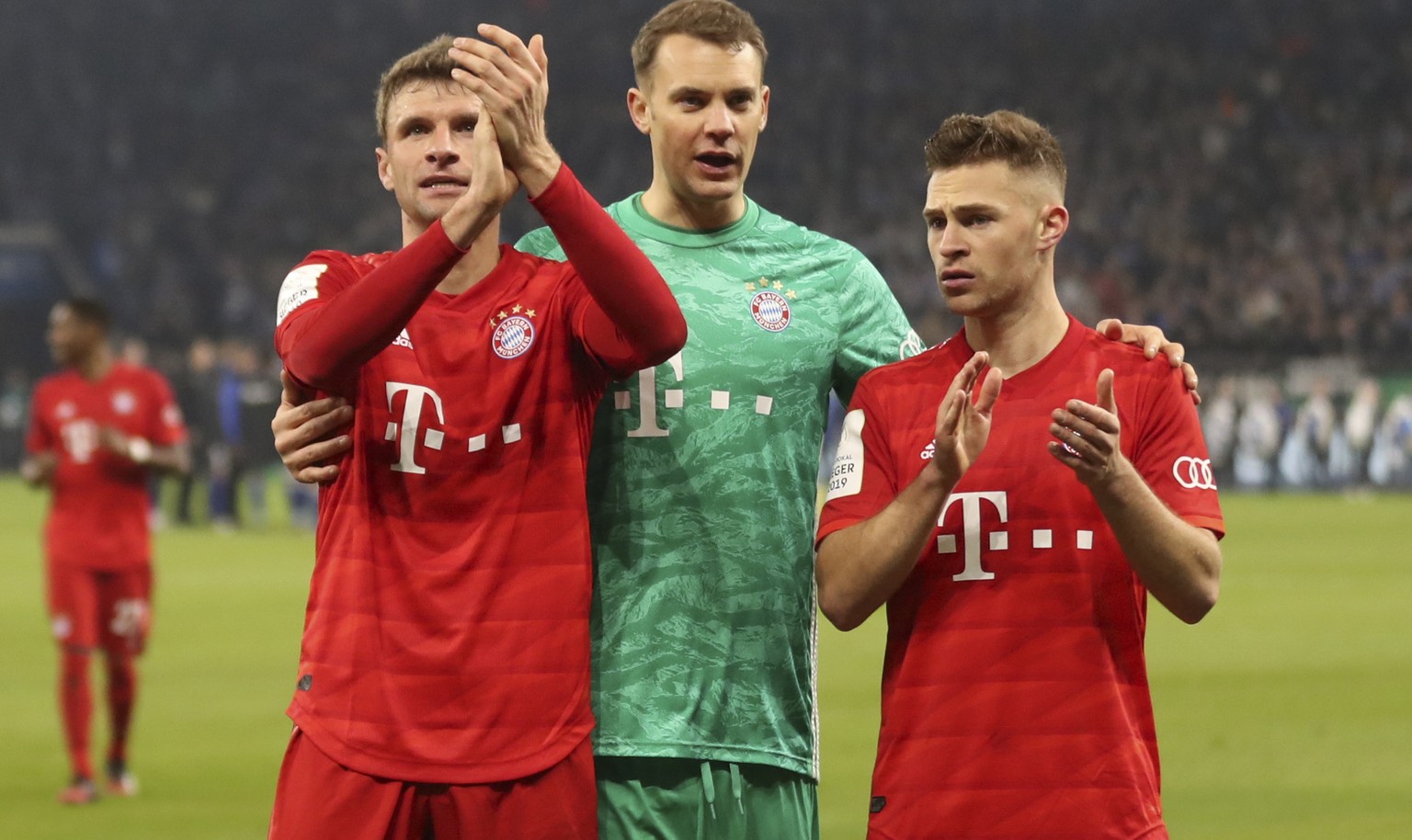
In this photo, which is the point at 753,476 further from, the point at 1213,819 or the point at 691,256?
the point at 1213,819

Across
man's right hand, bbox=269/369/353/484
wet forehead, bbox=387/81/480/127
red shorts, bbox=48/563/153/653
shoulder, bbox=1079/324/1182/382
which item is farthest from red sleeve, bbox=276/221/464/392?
red shorts, bbox=48/563/153/653

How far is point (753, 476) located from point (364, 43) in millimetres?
41713

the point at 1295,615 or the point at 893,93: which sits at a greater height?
the point at 893,93

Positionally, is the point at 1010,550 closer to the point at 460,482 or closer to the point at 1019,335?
the point at 1019,335

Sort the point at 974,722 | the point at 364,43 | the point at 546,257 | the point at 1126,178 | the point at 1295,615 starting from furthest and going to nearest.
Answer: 1. the point at 364,43
2. the point at 1126,178
3. the point at 1295,615
4. the point at 546,257
5. the point at 974,722

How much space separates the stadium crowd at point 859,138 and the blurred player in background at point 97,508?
79.6 ft

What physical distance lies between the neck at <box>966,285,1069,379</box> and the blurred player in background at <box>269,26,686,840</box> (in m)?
0.66

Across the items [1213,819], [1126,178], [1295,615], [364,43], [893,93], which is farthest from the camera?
[364,43]

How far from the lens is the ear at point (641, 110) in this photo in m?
4.10

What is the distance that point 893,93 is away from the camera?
40625 millimetres

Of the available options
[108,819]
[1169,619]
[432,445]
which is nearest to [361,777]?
[432,445]

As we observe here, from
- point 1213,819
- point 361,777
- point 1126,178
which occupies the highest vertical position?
point 1126,178

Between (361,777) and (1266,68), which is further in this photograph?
(1266,68)

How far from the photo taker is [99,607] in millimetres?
8906
